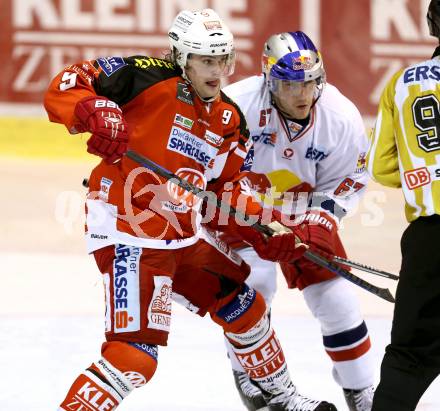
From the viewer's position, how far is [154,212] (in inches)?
141

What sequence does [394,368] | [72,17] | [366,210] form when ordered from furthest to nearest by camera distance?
[72,17], [366,210], [394,368]

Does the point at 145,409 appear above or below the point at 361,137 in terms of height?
below

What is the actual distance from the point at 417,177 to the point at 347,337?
3.98 ft

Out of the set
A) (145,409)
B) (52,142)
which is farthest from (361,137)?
(52,142)

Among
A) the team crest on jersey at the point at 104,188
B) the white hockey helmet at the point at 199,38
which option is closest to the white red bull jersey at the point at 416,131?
the white hockey helmet at the point at 199,38

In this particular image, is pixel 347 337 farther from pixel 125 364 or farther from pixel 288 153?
pixel 125 364

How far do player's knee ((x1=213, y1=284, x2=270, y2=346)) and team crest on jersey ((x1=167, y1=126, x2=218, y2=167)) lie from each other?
0.44m

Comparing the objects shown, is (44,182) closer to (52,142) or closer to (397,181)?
(52,142)

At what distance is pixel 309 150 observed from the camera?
416cm

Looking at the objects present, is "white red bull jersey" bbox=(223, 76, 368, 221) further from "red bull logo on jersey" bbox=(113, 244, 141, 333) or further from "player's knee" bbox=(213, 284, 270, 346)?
"red bull logo on jersey" bbox=(113, 244, 141, 333)

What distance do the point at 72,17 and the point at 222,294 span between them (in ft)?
14.3

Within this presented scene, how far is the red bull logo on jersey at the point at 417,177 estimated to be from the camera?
297cm

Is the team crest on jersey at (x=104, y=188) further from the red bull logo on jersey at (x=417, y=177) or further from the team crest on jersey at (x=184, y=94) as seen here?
the red bull logo on jersey at (x=417, y=177)

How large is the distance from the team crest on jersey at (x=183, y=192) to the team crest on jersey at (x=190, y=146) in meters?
0.04
